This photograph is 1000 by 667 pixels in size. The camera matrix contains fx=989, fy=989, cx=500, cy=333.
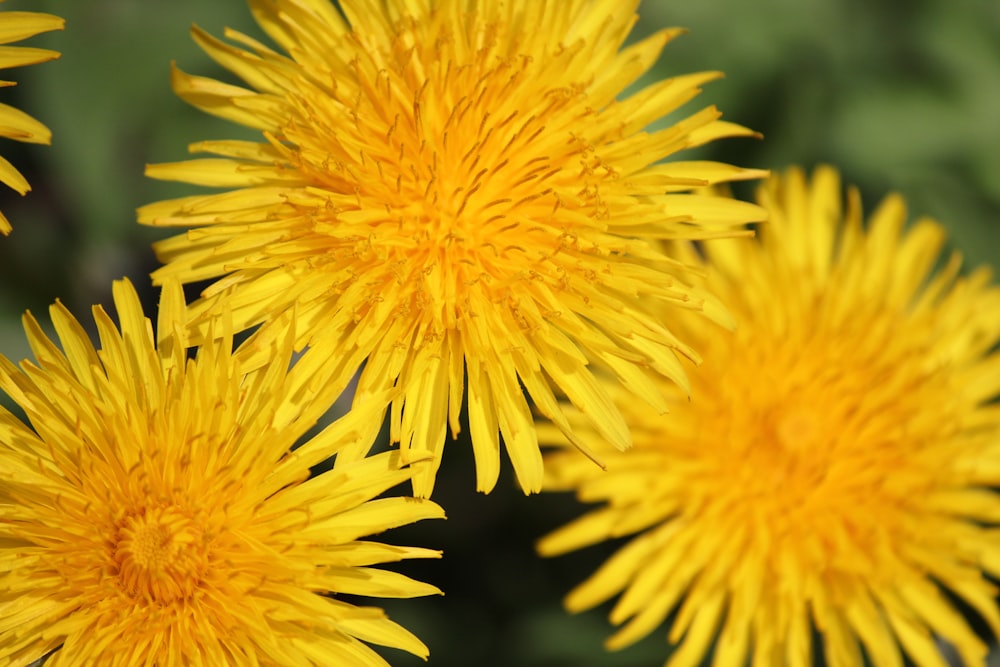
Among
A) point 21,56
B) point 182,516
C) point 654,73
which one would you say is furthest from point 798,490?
point 21,56

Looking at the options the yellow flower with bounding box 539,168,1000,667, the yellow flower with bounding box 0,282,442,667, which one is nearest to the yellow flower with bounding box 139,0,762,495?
the yellow flower with bounding box 0,282,442,667

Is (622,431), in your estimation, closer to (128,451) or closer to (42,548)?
(128,451)

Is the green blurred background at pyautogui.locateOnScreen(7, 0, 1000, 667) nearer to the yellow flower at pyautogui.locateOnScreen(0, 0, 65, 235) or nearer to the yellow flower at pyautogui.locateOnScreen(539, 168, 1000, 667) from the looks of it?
the yellow flower at pyautogui.locateOnScreen(539, 168, 1000, 667)

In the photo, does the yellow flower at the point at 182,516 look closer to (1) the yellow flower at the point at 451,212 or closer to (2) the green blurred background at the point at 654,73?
(1) the yellow flower at the point at 451,212

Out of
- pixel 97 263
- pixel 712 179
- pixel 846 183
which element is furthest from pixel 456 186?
pixel 846 183

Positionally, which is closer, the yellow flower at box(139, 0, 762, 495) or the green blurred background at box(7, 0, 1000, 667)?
the yellow flower at box(139, 0, 762, 495)

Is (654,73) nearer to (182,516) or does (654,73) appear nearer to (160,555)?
(182,516)

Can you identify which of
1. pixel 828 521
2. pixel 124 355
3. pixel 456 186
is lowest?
pixel 124 355
